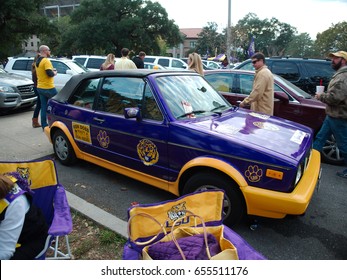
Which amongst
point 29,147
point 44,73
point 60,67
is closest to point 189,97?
point 29,147

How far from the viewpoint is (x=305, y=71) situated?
7461 millimetres

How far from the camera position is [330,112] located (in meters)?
4.50

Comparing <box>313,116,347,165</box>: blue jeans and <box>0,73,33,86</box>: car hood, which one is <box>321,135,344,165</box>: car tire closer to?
<box>313,116,347,165</box>: blue jeans

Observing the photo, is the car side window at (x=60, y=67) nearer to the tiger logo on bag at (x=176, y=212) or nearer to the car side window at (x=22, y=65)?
the car side window at (x=22, y=65)

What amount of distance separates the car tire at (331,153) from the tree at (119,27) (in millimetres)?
34022

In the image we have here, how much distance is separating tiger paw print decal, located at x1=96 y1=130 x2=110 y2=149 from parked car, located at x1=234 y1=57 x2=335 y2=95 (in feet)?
17.7

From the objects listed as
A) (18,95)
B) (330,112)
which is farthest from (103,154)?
(18,95)

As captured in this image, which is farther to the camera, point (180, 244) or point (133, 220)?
point (133, 220)

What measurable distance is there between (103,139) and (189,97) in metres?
1.33

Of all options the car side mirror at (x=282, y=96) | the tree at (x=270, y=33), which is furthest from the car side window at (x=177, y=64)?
the tree at (x=270, y=33)

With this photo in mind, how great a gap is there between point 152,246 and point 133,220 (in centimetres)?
25

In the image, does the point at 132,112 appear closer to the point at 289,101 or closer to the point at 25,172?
the point at 25,172

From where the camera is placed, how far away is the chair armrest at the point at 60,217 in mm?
2154
